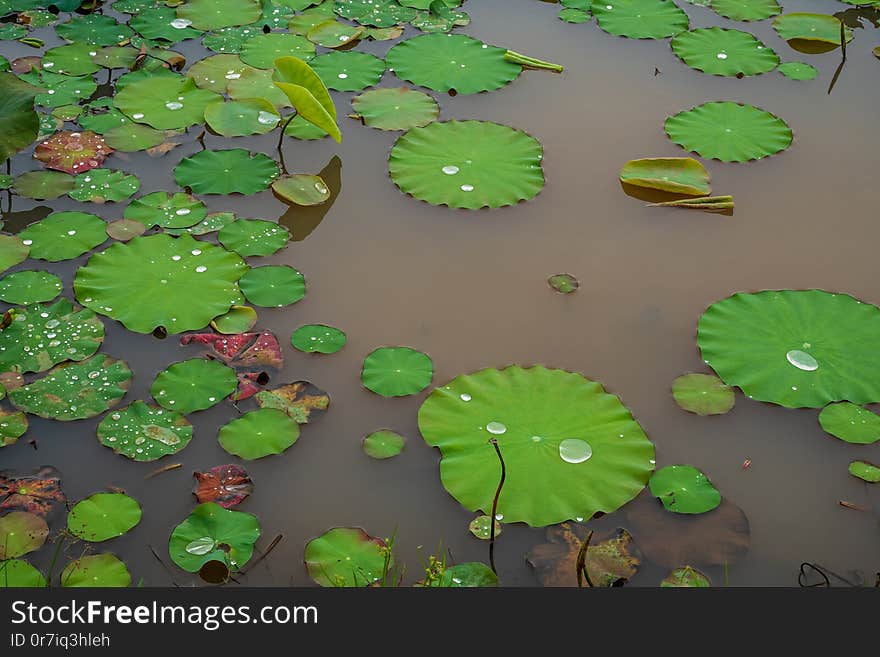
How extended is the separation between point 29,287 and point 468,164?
6.42ft

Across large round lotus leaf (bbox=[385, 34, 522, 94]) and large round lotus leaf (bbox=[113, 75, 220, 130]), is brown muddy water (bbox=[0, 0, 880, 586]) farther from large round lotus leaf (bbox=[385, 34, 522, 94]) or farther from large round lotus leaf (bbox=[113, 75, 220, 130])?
large round lotus leaf (bbox=[113, 75, 220, 130])

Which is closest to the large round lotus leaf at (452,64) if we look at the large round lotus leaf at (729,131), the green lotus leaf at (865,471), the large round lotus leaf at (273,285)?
the large round lotus leaf at (729,131)

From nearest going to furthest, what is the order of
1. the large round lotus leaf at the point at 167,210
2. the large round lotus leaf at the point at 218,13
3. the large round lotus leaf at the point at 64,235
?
the large round lotus leaf at the point at 64,235 < the large round lotus leaf at the point at 167,210 < the large round lotus leaf at the point at 218,13

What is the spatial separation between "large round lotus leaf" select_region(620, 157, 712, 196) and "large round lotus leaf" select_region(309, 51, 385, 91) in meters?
1.47

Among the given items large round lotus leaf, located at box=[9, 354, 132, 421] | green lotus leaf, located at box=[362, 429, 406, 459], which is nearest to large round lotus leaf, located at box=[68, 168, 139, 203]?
large round lotus leaf, located at box=[9, 354, 132, 421]

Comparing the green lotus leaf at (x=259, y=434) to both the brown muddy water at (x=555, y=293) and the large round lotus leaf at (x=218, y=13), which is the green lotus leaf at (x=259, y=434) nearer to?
the brown muddy water at (x=555, y=293)

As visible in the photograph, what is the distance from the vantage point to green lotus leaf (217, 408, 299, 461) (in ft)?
10.2

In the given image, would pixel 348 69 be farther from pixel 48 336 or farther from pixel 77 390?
pixel 77 390

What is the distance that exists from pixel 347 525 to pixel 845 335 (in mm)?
2019

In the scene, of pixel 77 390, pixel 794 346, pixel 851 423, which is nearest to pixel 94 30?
pixel 77 390

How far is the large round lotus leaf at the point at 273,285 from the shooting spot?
12.0 ft

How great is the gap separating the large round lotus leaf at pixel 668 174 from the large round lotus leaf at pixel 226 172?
1.65 metres

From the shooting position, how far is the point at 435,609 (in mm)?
2518

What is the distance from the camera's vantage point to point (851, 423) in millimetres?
3244
